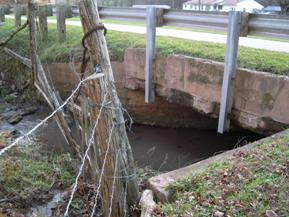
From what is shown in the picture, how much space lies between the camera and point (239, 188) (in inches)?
134

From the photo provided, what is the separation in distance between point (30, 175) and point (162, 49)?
3.37m

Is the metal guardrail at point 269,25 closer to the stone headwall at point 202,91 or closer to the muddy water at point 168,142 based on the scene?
the stone headwall at point 202,91

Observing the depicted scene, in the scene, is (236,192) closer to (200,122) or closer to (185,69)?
(185,69)

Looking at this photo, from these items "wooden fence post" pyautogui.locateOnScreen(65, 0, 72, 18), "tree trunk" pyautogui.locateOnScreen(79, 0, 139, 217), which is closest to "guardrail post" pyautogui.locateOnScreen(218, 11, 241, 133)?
"tree trunk" pyautogui.locateOnScreen(79, 0, 139, 217)

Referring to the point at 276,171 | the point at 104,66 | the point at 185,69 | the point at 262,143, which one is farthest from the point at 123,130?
the point at 185,69

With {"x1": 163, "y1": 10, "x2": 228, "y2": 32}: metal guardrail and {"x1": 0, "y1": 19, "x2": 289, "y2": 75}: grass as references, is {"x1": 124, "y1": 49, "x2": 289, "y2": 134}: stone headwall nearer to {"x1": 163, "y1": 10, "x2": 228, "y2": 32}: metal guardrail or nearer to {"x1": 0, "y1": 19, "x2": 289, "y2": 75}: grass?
{"x1": 0, "y1": 19, "x2": 289, "y2": 75}: grass

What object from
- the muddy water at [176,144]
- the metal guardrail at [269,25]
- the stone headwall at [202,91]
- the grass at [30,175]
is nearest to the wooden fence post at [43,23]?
the stone headwall at [202,91]

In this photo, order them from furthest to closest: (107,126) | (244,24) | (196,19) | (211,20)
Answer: (196,19) < (211,20) < (244,24) < (107,126)

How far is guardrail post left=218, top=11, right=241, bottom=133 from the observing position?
5.43 m

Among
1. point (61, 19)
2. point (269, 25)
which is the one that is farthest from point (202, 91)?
point (61, 19)

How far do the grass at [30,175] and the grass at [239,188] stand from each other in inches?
87.6

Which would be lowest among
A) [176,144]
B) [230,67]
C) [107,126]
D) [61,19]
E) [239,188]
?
[176,144]

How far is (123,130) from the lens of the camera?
3.66m

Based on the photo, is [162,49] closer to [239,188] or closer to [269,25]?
[269,25]
